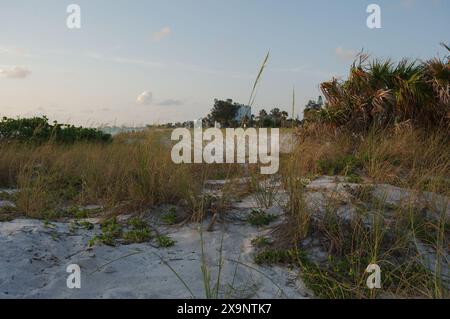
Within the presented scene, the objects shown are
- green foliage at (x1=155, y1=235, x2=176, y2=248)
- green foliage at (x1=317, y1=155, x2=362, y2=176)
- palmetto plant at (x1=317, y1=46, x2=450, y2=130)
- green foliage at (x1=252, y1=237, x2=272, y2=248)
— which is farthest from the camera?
palmetto plant at (x1=317, y1=46, x2=450, y2=130)

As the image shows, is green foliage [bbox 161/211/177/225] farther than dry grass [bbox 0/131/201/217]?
No

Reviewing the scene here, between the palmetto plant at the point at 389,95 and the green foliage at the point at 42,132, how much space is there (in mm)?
6504

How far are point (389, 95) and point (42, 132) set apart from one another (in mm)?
8460

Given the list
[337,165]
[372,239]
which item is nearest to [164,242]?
[372,239]

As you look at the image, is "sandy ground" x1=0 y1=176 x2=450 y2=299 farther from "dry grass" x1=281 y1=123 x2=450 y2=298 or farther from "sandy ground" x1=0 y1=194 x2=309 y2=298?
"dry grass" x1=281 y1=123 x2=450 y2=298

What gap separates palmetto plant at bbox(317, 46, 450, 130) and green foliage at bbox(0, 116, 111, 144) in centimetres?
650

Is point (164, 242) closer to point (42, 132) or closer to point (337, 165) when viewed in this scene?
point (337, 165)

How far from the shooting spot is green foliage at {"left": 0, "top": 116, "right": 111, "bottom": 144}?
10633 mm

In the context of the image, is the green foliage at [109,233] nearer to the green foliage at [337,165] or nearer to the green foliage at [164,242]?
the green foliage at [164,242]

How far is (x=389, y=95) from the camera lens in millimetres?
8977

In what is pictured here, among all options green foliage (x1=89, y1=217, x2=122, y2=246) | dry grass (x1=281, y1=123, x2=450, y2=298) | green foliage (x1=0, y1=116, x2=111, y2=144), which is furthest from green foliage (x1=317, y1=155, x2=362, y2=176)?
green foliage (x1=0, y1=116, x2=111, y2=144)

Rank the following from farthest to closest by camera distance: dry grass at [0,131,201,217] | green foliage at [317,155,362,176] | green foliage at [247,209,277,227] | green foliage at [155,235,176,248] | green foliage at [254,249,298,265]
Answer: green foliage at [317,155,362,176], dry grass at [0,131,201,217], green foliage at [247,209,277,227], green foliage at [155,235,176,248], green foliage at [254,249,298,265]
